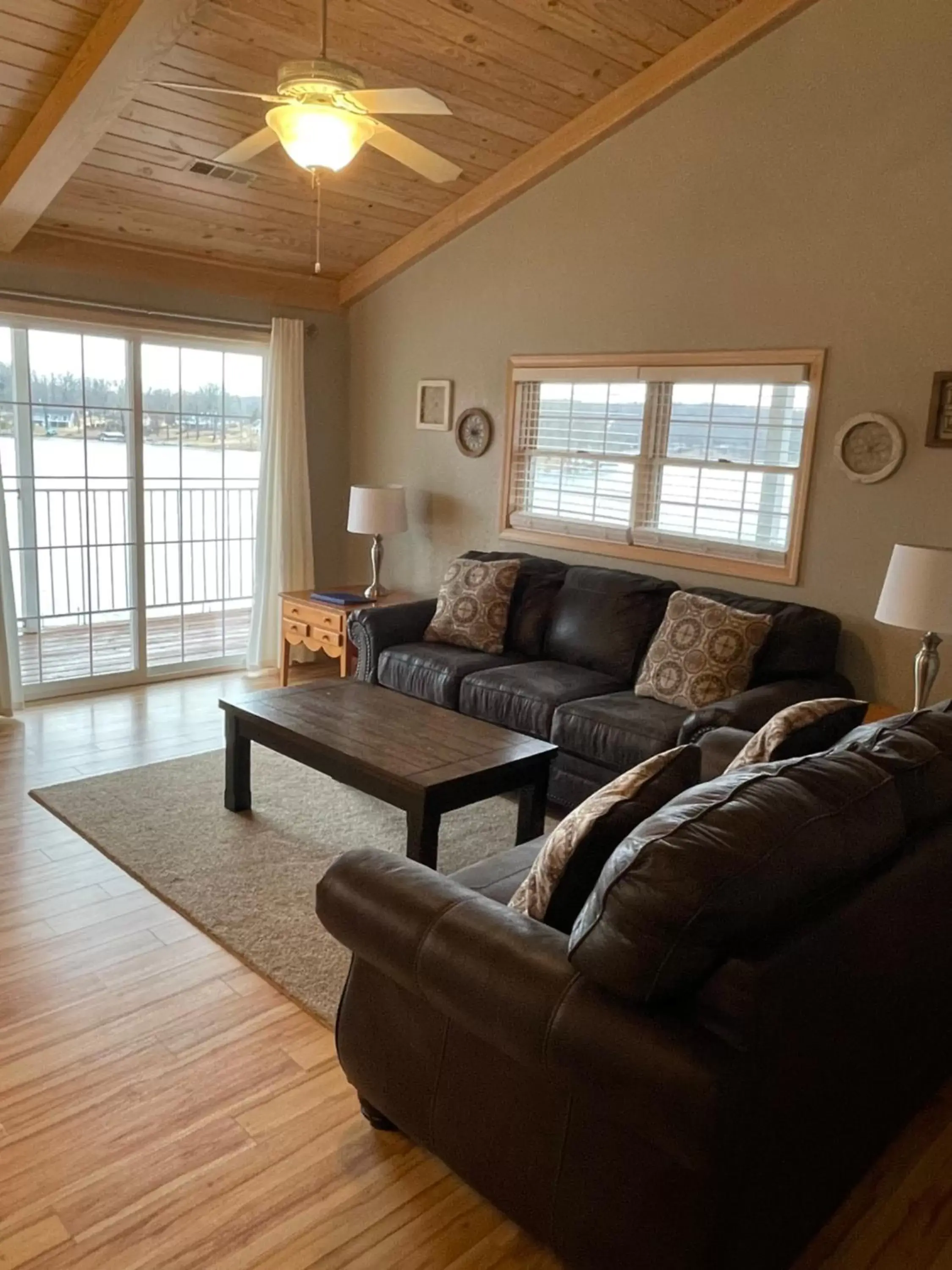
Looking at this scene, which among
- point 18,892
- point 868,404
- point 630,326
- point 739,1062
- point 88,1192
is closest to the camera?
point 739,1062

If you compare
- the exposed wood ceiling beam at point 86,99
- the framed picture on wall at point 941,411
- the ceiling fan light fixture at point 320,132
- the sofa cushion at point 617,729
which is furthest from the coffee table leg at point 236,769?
the framed picture on wall at point 941,411

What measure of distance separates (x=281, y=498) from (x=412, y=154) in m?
3.04

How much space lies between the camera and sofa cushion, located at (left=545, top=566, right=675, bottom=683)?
4426mm

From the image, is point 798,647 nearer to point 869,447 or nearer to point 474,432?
point 869,447

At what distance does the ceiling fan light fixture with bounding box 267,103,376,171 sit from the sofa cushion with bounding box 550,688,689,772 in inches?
86.0

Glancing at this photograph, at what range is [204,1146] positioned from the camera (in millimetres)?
2135

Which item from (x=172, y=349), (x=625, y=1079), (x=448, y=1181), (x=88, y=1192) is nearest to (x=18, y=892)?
(x=88, y=1192)

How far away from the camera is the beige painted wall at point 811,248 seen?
147 inches

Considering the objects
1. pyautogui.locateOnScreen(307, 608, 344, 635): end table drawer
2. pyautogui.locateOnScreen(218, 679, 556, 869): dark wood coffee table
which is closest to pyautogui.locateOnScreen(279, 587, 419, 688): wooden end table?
pyautogui.locateOnScreen(307, 608, 344, 635): end table drawer

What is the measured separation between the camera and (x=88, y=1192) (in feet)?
6.55

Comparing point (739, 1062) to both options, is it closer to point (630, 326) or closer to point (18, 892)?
point (18, 892)

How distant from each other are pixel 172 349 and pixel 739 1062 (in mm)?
5097

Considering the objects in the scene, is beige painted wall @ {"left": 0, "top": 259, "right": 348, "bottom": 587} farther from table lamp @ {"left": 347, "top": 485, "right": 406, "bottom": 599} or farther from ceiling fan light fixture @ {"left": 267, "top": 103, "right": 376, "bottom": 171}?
ceiling fan light fixture @ {"left": 267, "top": 103, "right": 376, "bottom": 171}

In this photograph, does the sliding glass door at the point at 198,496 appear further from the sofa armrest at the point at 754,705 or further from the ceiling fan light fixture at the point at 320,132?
the sofa armrest at the point at 754,705
